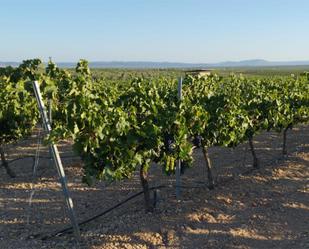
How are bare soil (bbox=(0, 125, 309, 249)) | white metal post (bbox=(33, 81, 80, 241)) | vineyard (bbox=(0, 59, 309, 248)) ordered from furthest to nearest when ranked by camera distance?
bare soil (bbox=(0, 125, 309, 249))
vineyard (bbox=(0, 59, 309, 248))
white metal post (bbox=(33, 81, 80, 241))

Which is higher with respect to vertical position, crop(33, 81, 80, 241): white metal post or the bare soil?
crop(33, 81, 80, 241): white metal post

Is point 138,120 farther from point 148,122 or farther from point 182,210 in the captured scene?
point 182,210

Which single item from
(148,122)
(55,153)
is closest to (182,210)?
(148,122)

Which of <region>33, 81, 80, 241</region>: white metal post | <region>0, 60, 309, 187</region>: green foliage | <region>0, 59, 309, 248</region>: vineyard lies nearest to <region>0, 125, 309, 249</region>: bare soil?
<region>0, 59, 309, 248</region>: vineyard

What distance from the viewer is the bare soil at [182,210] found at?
8.81 meters

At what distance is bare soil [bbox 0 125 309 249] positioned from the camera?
881 cm

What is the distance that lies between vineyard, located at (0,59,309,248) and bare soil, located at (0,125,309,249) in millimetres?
264

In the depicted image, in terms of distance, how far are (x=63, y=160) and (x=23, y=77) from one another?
3.72m

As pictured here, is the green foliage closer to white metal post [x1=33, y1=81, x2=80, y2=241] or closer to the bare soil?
white metal post [x1=33, y1=81, x2=80, y2=241]

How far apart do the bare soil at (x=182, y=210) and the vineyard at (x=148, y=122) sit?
10.4 inches

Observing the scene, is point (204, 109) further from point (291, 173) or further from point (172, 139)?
point (291, 173)

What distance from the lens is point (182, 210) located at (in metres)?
9.99

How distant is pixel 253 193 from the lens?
11.1 m

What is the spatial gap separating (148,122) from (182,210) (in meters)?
2.15
